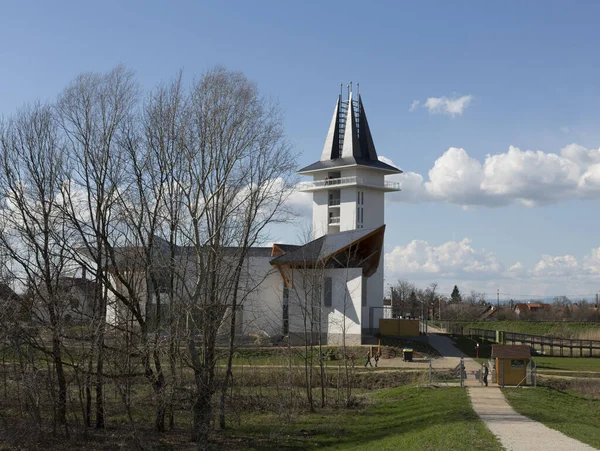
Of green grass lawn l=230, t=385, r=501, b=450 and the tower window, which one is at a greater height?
the tower window

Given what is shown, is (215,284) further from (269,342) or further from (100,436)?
(269,342)

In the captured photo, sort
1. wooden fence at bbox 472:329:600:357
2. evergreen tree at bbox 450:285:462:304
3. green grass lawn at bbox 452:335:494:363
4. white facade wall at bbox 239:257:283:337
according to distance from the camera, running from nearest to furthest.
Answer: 1. green grass lawn at bbox 452:335:494:363
2. white facade wall at bbox 239:257:283:337
3. wooden fence at bbox 472:329:600:357
4. evergreen tree at bbox 450:285:462:304

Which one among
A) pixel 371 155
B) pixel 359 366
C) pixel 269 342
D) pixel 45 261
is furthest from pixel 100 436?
pixel 371 155

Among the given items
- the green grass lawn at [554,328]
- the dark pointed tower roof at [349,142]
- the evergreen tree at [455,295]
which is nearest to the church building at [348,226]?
the dark pointed tower roof at [349,142]

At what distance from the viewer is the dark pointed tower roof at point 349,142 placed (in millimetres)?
65894

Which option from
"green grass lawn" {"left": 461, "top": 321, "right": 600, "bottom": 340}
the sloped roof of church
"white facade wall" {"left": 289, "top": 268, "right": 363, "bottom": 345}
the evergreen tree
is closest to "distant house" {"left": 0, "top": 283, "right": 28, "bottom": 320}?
the sloped roof of church

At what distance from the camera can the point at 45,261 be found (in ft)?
80.0

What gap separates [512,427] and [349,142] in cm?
4927

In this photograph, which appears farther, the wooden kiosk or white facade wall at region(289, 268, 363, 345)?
white facade wall at region(289, 268, 363, 345)

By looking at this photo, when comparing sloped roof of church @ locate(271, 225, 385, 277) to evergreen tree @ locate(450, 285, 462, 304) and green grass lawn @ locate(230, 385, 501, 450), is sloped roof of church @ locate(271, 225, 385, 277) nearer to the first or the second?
green grass lawn @ locate(230, 385, 501, 450)

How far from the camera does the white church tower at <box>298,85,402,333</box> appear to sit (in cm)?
6419

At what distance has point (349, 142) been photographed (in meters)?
66.4

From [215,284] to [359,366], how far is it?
782 inches

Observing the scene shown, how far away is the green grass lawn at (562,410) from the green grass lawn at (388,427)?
6.32ft
